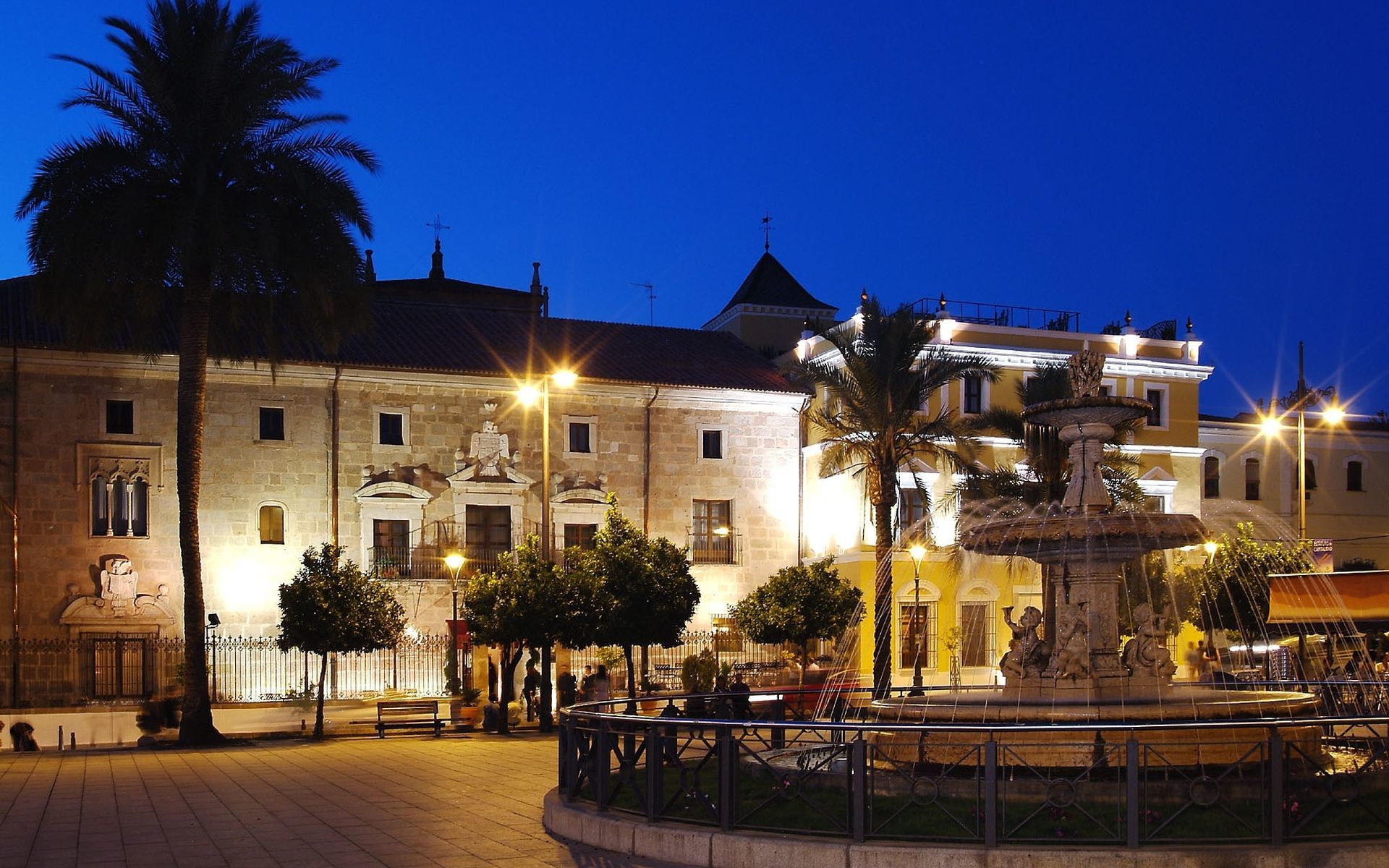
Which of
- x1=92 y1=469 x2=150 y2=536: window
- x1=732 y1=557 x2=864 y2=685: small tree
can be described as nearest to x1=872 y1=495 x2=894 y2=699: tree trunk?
x1=732 y1=557 x2=864 y2=685: small tree

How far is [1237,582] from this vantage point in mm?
35688

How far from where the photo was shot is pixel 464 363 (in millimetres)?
37594

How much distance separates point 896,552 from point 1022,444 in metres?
6.08

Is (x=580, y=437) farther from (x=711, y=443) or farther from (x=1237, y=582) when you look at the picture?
(x=1237, y=582)

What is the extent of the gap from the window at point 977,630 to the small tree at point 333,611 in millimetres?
16629

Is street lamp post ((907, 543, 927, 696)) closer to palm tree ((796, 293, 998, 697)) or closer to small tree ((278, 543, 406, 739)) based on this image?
palm tree ((796, 293, 998, 697))

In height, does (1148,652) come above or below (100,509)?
below

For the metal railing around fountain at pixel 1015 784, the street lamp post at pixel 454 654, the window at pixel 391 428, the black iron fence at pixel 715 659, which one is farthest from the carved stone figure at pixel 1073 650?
the window at pixel 391 428

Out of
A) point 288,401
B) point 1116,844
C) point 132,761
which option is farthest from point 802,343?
point 1116,844

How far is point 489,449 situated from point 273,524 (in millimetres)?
5722

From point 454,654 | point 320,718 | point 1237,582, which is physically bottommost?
point 320,718

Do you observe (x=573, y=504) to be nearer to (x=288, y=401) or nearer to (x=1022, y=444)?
(x=288, y=401)

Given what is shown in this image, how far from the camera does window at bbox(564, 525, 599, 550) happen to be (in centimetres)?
3794

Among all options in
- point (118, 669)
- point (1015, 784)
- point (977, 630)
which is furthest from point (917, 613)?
point (1015, 784)
